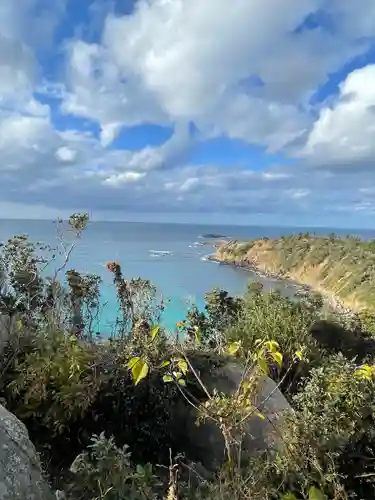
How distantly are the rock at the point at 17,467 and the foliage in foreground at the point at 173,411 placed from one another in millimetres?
397

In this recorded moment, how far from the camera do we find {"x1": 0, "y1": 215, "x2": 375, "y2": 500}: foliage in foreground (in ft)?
10.3

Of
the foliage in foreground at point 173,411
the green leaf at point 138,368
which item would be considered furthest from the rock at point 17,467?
the green leaf at point 138,368

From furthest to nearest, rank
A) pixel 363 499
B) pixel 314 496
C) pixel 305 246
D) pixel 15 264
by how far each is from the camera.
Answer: pixel 305 246
pixel 15 264
pixel 363 499
pixel 314 496

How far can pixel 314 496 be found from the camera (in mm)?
3008

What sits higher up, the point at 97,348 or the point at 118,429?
the point at 97,348

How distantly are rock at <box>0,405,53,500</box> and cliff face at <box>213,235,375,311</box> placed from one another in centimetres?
4021

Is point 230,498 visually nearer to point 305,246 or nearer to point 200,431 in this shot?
point 200,431

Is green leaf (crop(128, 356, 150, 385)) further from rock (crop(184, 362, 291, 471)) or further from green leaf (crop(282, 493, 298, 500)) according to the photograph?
rock (crop(184, 362, 291, 471))

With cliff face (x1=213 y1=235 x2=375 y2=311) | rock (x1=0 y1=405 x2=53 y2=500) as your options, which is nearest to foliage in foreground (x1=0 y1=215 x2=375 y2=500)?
rock (x1=0 y1=405 x2=53 y2=500)

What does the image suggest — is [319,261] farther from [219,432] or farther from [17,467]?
[17,467]

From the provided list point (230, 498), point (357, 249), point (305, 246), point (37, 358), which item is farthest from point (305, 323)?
point (305, 246)

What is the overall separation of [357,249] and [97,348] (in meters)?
58.5

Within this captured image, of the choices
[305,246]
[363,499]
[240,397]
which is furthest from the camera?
[305,246]

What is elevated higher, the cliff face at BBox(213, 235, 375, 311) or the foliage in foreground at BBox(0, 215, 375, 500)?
the foliage in foreground at BBox(0, 215, 375, 500)
